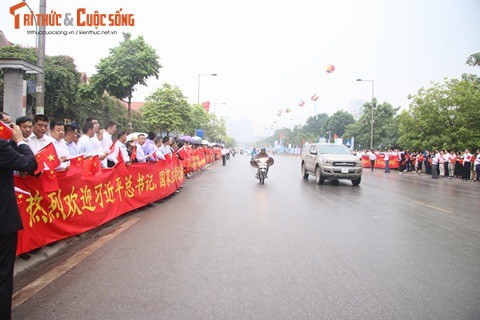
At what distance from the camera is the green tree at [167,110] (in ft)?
97.1

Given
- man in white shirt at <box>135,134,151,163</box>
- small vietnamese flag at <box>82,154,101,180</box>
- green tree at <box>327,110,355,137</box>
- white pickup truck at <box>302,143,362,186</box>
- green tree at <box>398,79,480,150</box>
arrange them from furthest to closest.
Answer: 1. green tree at <box>327,110,355,137</box>
2. green tree at <box>398,79,480,150</box>
3. white pickup truck at <box>302,143,362,186</box>
4. man in white shirt at <box>135,134,151,163</box>
5. small vietnamese flag at <box>82,154,101,180</box>

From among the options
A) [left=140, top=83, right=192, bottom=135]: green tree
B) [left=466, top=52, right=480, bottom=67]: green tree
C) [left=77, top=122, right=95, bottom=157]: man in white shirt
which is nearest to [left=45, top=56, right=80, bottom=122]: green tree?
[left=140, top=83, right=192, bottom=135]: green tree

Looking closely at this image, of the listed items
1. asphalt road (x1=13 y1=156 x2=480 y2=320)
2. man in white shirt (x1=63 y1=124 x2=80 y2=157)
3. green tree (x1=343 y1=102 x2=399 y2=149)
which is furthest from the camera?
green tree (x1=343 y1=102 x2=399 y2=149)

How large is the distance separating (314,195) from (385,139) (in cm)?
4573

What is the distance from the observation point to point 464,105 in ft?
86.6

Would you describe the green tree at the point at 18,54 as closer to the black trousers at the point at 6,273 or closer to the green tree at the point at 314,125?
the black trousers at the point at 6,273

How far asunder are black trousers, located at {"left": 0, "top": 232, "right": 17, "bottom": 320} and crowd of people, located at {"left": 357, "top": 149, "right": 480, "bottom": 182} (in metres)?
22.2

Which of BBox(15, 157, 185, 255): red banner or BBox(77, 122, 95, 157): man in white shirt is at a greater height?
BBox(77, 122, 95, 157): man in white shirt

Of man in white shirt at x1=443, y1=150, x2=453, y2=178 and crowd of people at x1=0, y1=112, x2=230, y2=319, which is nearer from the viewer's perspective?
crowd of people at x1=0, y1=112, x2=230, y2=319

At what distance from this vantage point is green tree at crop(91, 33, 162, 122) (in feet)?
55.8

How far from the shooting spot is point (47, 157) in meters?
4.73

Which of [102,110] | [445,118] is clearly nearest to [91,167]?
[102,110]

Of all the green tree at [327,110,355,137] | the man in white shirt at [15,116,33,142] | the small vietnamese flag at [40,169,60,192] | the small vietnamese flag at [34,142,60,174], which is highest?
the green tree at [327,110,355,137]

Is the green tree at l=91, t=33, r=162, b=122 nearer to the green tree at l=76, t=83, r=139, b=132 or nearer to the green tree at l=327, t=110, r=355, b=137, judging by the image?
the green tree at l=76, t=83, r=139, b=132
